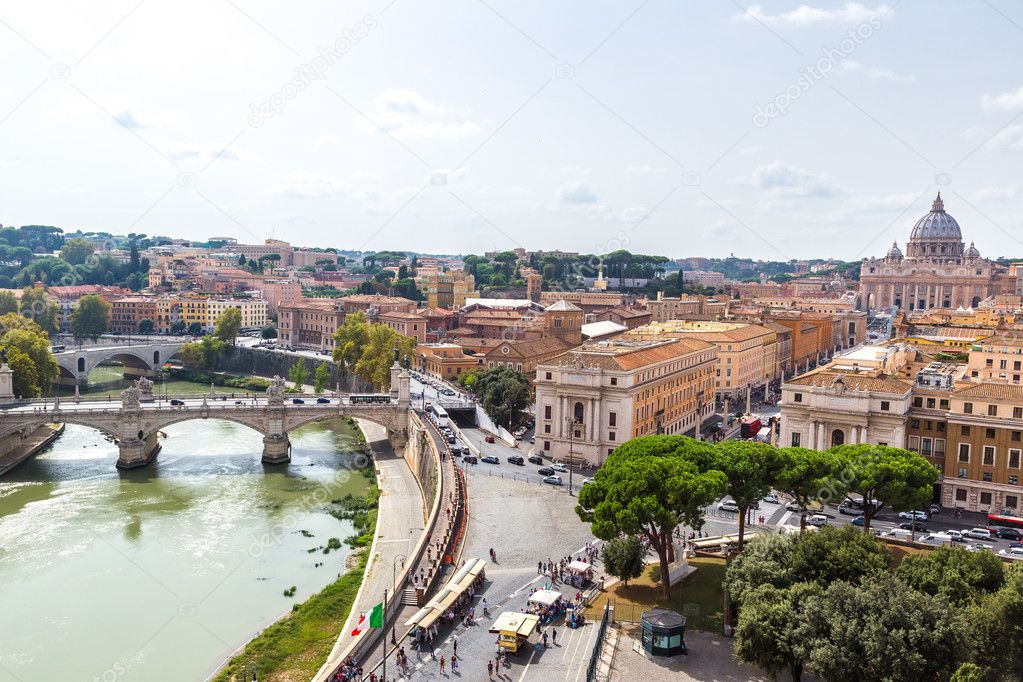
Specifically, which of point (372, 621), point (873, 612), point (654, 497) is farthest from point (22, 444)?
point (873, 612)

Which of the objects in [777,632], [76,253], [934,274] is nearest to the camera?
[777,632]

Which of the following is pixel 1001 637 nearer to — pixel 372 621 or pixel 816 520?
pixel 816 520

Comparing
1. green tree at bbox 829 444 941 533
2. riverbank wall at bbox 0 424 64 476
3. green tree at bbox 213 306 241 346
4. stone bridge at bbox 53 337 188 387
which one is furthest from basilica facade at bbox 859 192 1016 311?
riverbank wall at bbox 0 424 64 476

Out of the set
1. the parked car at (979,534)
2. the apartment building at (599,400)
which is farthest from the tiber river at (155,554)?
the parked car at (979,534)

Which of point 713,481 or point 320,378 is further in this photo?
point 320,378

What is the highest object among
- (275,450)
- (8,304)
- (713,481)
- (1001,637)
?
(8,304)

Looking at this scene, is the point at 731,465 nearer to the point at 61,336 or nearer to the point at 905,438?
the point at 905,438

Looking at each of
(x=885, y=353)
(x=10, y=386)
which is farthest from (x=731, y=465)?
(x=10, y=386)
